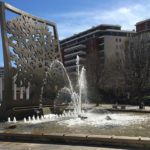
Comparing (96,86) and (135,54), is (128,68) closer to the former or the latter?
(135,54)

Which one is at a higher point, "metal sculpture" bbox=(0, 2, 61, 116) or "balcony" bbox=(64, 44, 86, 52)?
"balcony" bbox=(64, 44, 86, 52)

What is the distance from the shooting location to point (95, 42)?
6925 cm

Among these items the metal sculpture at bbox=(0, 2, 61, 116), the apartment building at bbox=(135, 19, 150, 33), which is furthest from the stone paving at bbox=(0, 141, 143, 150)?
the apartment building at bbox=(135, 19, 150, 33)

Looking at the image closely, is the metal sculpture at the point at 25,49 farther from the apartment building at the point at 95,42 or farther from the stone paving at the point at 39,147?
the apartment building at the point at 95,42

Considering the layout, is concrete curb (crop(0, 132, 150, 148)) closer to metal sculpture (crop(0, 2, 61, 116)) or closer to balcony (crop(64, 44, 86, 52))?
metal sculpture (crop(0, 2, 61, 116))

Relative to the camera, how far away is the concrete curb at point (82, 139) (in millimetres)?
6402

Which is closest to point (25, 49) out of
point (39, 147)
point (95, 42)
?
point (39, 147)

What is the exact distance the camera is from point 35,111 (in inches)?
643

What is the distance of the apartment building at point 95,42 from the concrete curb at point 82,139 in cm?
5329

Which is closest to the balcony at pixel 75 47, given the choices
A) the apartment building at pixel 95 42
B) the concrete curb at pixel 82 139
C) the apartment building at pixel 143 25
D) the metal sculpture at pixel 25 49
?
the apartment building at pixel 95 42

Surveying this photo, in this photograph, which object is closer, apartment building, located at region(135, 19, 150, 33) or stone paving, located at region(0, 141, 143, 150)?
stone paving, located at region(0, 141, 143, 150)

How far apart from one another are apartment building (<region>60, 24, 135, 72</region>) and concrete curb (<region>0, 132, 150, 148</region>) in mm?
53290

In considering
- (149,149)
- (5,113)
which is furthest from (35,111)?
(149,149)

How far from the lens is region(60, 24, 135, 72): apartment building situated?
66625 mm
